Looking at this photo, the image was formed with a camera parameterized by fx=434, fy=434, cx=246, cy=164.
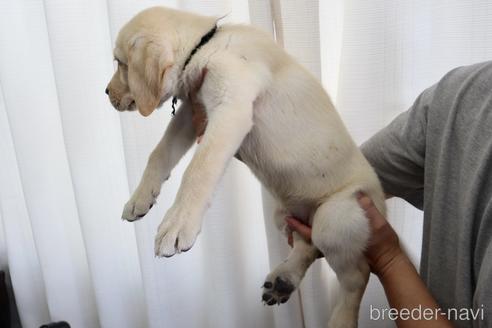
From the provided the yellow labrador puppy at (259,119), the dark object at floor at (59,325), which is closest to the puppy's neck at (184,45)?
the yellow labrador puppy at (259,119)

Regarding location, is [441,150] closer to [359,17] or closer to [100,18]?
[359,17]

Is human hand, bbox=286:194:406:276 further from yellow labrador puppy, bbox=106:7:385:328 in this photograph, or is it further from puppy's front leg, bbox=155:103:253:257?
puppy's front leg, bbox=155:103:253:257

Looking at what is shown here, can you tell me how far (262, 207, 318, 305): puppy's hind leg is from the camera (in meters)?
0.83

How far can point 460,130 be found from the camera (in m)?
0.73

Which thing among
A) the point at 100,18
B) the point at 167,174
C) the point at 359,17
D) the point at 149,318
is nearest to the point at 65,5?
the point at 100,18

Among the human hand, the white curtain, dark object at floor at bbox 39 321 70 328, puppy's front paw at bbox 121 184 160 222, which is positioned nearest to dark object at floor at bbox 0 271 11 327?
the white curtain

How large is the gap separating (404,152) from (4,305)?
1.34 meters

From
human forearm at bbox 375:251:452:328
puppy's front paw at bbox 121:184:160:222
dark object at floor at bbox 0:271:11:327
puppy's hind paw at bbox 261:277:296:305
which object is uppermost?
puppy's front paw at bbox 121:184:160:222

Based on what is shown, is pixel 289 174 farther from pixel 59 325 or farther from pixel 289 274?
pixel 59 325

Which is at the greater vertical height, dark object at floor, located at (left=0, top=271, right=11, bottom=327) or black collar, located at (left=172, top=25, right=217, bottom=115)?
black collar, located at (left=172, top=25, right=217, bottom=115)

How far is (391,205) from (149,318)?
74cm

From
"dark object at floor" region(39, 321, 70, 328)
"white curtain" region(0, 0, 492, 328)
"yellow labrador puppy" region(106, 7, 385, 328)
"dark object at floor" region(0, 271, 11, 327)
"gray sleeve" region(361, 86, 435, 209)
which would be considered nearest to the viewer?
"yellow labrador puppy" region(106, 7, 385, 328)

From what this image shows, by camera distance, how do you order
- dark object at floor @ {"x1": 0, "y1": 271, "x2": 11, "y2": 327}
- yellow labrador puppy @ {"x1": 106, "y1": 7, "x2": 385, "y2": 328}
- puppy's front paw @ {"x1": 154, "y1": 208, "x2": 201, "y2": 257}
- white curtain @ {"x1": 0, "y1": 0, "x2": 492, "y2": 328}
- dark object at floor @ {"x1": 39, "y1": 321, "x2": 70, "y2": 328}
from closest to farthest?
puppy's front paw @ {"x1": 154, "y1": 208, "x2": 201, "y2": 257}, yellow labrador puppy @ {"x1": 106, "y1": 7, "x2": 385, "y2": 328}, white curtain @ {"x1": 0, "y1": 0, "x2": 492, "y2": 328}, dark object at floor @ {"x1": 39, "y1": 321, "x2": 70, "y2": 328}, dark object at floor @ {"x1": 0, "y1": 271, "x2": 11, "y2": 327}

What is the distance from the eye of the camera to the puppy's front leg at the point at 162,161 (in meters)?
0.74
